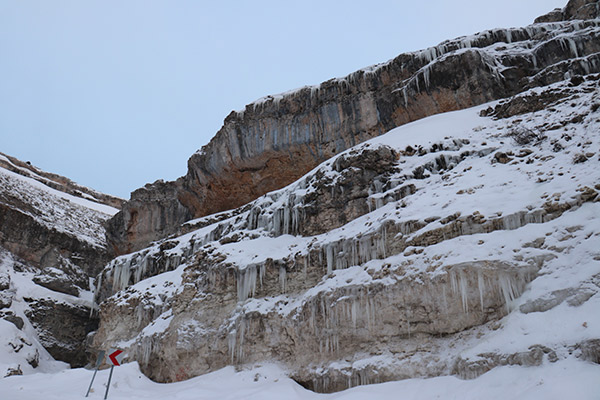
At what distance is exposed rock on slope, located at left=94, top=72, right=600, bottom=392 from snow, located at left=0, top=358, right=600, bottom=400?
35cm

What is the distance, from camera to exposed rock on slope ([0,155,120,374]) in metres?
27.3

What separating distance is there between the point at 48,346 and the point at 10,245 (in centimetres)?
894

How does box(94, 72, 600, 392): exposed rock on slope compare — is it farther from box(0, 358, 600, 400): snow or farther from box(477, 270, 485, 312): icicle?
box(0, 358, 600, 400): snow

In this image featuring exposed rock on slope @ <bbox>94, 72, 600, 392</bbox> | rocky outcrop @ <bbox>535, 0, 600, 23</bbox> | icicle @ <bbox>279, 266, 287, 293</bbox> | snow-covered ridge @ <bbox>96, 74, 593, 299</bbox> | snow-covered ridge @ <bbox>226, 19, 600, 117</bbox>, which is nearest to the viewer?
exposed rock on slope @ <bbox>94, 72, 600, 392</bbox>

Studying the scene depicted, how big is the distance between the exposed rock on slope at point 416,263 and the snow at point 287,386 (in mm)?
346

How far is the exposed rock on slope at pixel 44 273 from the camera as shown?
27.3 metres

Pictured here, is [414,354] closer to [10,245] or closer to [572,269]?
[572,269]

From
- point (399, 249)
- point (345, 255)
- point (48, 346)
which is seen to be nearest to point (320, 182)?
point (345, 255)

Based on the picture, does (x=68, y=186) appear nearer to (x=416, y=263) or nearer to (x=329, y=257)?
(x=329, y=257)

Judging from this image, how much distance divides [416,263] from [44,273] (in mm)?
31146

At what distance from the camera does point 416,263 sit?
1106 cm

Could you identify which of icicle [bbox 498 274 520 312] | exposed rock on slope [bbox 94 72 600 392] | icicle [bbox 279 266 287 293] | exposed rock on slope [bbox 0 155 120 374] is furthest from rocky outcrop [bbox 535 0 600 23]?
exposed rock on slope [bbox 0 155 120 374]

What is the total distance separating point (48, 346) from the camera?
2856 centimetres

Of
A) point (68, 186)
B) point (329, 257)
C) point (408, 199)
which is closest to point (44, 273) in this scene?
point (329, 257)
